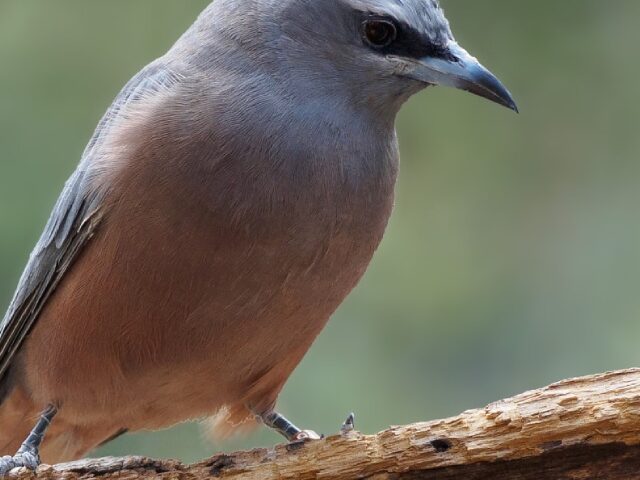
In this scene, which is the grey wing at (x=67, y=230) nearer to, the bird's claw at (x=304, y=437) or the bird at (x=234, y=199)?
the bird at (x=234, y=199)

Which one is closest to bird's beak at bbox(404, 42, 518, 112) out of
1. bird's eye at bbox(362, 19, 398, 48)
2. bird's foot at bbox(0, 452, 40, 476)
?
bird's eye at bbox(362, 19, 398, 48)

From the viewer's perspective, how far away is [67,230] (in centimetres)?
538

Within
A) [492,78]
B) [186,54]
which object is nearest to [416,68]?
[492,78]

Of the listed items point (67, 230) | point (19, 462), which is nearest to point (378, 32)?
point (67, 230)

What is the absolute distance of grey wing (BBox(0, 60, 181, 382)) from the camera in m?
5.23

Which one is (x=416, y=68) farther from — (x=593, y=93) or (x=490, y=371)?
(x=593, y=93)

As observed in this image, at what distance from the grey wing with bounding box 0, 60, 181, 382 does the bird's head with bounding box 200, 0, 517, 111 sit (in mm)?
487

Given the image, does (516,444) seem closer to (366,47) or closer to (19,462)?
(366,47)

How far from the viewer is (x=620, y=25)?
29.9 ft

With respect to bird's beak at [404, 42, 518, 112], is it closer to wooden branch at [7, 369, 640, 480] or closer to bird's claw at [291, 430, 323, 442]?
wooden branch at [7, 369, 640, 480]

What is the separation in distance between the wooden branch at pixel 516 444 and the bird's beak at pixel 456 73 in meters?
1.32

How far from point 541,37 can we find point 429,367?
2.73 meters

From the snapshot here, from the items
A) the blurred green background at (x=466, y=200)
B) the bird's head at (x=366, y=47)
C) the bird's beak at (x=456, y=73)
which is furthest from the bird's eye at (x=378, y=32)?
the blurred green background at (x=466, y=200)

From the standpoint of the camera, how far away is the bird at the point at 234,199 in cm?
490
